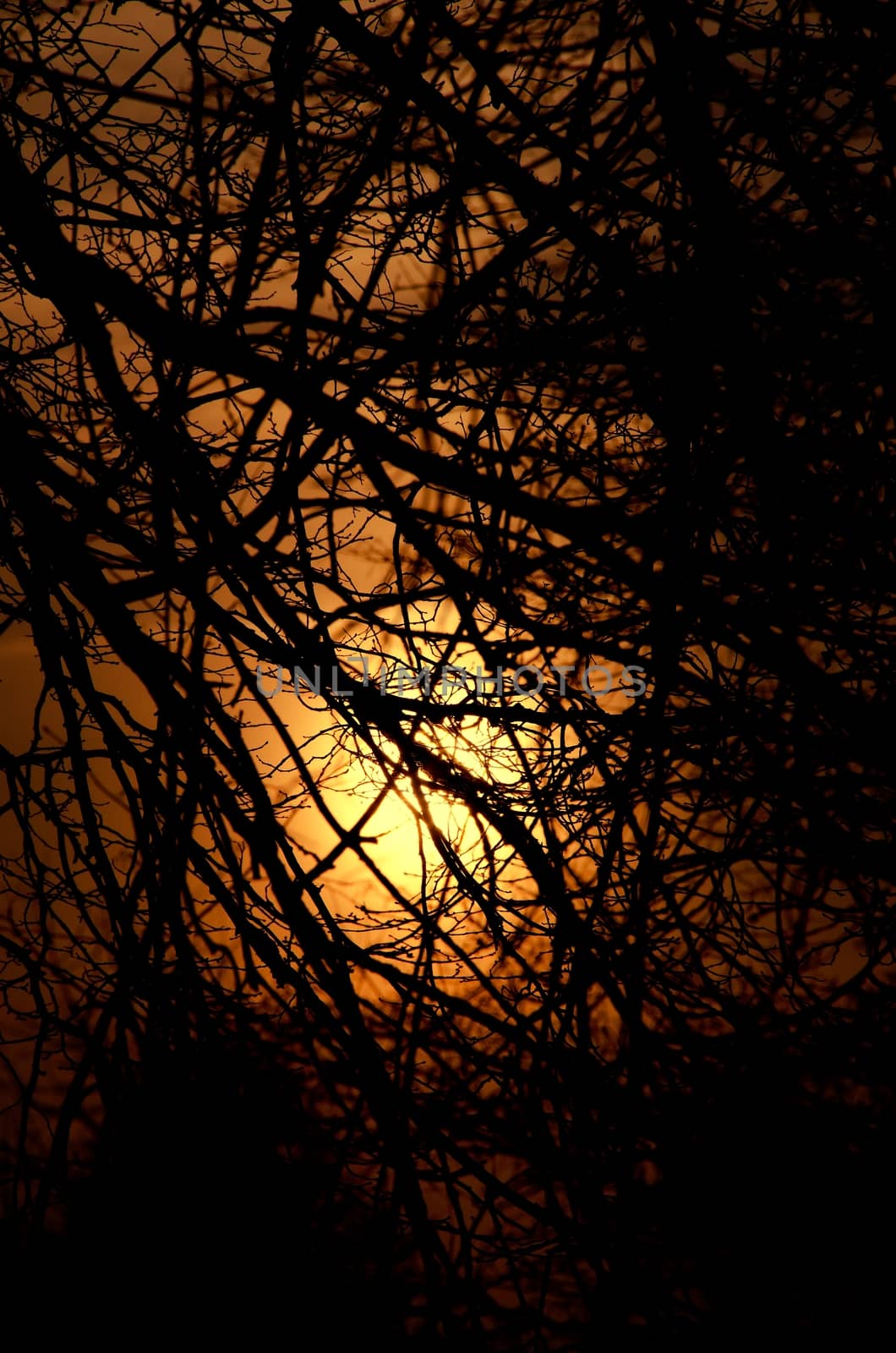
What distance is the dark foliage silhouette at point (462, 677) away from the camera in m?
1.03

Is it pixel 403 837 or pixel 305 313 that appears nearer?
pixel 305 313

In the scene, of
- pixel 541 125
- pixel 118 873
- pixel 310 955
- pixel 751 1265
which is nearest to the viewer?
pixel 541 125

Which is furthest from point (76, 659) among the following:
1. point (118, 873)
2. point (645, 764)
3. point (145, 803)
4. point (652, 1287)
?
point (652, 1287)

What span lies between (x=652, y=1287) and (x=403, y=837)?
657 millimetres

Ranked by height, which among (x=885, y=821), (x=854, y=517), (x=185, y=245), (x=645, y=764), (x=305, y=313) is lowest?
(x=885, y=821)

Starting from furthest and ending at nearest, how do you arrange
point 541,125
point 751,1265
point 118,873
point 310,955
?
point 118,873
point 751,1265
point 310,955
point 541,125

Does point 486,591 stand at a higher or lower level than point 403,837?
higher

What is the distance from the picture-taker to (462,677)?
112cm

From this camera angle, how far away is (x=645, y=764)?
1.14 meters

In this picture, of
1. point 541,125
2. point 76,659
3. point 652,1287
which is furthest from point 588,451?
point 652,1287

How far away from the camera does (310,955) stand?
1070 mm

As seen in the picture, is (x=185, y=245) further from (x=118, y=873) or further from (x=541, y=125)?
(x=118, y=873)

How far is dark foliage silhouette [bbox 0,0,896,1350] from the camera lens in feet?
3.39

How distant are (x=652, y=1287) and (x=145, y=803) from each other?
0.90 m
